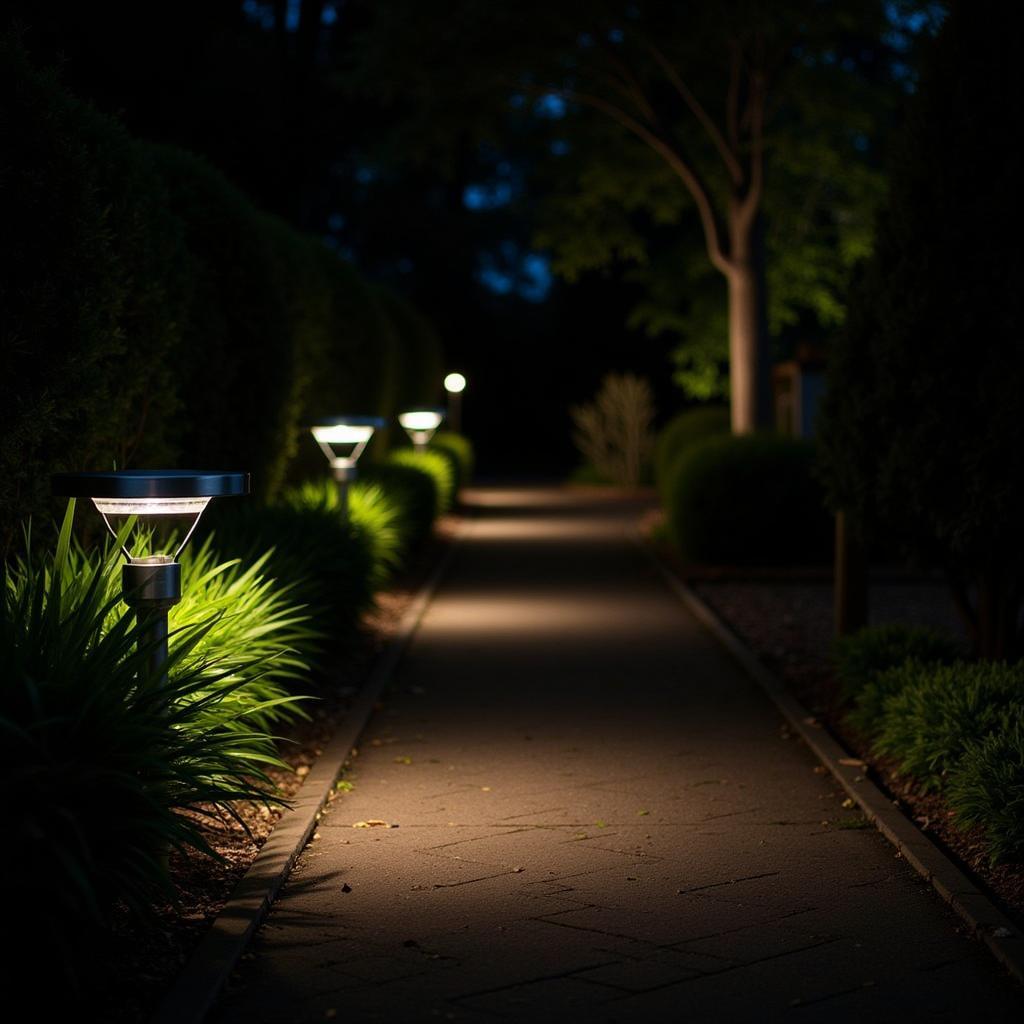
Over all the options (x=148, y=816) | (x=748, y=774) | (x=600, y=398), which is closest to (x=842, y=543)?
(x=748, y=774)

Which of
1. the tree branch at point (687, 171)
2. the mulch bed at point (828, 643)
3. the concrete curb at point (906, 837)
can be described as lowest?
the mulch bed at point (828, 643)

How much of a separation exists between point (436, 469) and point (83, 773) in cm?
2011

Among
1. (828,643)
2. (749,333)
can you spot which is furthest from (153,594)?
(749,333)

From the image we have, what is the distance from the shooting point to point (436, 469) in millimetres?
24312

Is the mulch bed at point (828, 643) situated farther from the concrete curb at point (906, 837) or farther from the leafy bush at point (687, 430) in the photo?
the leafy bush at point (687, 430)

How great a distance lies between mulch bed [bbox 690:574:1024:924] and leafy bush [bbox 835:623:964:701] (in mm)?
252

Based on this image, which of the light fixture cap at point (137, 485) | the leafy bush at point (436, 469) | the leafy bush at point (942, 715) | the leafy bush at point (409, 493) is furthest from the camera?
the leafy bush at point (436, 469)

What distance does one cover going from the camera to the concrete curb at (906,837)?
15.8ft

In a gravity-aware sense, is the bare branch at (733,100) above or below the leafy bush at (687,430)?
above

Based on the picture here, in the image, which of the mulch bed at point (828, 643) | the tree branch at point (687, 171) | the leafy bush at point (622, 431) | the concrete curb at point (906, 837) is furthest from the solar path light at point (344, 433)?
the leafy bush at point (622, 431)

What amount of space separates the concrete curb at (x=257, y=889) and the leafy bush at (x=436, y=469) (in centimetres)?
1266

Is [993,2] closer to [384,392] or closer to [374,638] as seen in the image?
[374,638]

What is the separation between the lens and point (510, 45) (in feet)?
67.0

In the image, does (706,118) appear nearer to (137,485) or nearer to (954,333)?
(954,333)
